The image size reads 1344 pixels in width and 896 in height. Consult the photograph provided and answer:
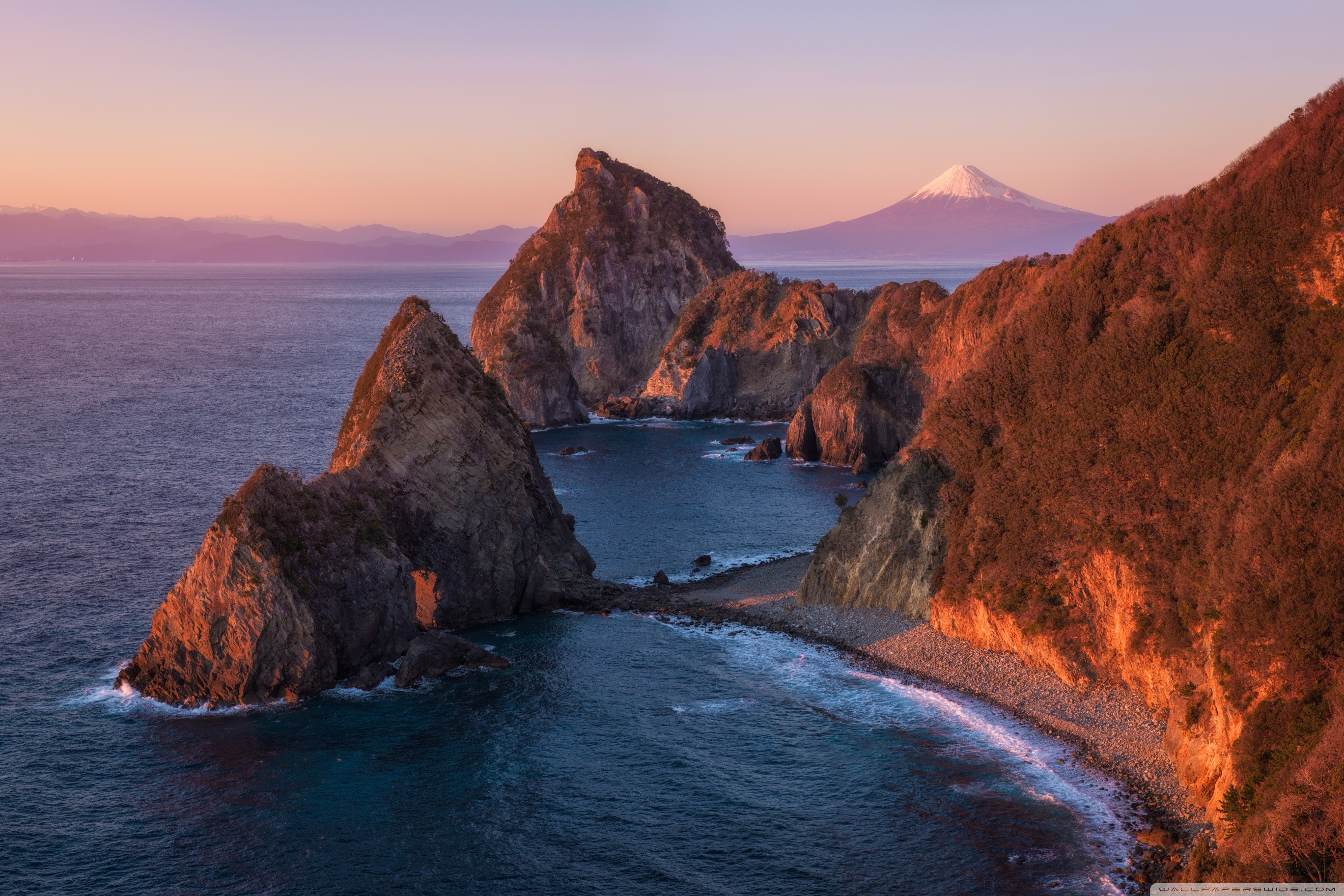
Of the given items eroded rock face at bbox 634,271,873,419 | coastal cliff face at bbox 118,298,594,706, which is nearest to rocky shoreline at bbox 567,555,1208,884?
coastal cliff face at bbox 118,298,594,706

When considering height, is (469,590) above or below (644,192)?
below

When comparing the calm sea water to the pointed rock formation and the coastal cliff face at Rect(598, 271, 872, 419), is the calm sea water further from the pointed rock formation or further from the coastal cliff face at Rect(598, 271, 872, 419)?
the coastal cliff face at Rect(598, 271, 872, 419)

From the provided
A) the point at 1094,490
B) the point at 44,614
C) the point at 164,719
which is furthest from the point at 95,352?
the point at 1094,490

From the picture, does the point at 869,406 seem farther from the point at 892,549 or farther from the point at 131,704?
the point at 131,704

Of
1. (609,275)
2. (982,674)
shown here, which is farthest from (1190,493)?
(609,275)

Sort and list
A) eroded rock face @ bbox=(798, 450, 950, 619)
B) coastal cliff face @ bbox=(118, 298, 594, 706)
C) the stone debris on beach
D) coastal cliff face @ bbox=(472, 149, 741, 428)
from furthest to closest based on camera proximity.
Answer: coastal cliff face @ bbox=(472, 149, 741, 428), eroded rock face @ bbox=(798, 450, 950, 619), coastal cliff face @ bbox=(118, 298, 594, 706), the stone debris on beach

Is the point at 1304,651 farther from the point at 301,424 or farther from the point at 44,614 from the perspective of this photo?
the point at 301,424

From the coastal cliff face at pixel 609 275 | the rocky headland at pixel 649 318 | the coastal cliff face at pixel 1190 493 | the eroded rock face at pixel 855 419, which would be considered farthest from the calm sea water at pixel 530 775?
the coastal cliff face at pixel 609 275
